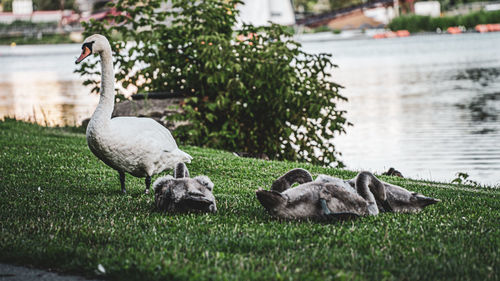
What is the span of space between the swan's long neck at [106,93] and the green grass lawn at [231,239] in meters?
0.84

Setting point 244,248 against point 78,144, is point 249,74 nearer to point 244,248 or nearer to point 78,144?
point 78,144

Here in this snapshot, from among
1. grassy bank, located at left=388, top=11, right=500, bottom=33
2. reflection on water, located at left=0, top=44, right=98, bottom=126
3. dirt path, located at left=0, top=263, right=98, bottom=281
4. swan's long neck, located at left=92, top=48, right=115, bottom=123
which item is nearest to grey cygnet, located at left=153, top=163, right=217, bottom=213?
swan's long neck, located at left=92, top=48, right=115, bottom=123

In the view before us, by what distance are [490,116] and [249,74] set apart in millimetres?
8920

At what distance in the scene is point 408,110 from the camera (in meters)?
21.7

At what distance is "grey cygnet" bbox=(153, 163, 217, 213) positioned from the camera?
255 inches

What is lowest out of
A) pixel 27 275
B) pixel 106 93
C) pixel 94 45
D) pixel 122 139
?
pixel 27 275

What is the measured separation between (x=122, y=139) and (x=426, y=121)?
535 inches

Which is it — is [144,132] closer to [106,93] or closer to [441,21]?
[106,93]

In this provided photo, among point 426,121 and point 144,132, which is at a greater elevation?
point 144,132

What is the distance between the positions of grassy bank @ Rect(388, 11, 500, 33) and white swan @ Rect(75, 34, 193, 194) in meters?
91.2

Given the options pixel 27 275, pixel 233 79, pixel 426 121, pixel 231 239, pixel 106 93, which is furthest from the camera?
pixel 426 121

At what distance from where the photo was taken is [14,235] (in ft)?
18.5

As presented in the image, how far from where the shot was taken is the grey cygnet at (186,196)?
6.49 meters

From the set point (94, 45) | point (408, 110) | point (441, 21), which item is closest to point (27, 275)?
point (94, 45)
